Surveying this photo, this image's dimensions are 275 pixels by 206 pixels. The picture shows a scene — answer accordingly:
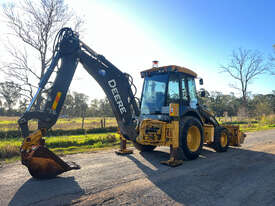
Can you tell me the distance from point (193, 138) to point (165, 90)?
1851 millimetres

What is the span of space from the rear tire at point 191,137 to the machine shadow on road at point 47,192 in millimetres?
3283

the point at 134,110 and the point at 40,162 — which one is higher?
the point at 134,110

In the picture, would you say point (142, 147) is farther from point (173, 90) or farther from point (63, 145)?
point (63, 145)

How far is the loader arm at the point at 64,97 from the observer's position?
4.18 meters

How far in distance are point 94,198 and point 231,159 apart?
477 centimetres

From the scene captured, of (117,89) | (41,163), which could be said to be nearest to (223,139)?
(117,89)

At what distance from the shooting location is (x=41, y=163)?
412 cm

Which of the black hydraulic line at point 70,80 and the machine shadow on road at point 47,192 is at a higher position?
the black hydraulic line at point 70,80

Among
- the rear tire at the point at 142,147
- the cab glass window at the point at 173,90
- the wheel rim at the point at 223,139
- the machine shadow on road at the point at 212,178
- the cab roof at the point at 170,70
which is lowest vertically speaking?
the machine shadow on road at the point at 212,178

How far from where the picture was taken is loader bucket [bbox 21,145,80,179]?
13.4 feet

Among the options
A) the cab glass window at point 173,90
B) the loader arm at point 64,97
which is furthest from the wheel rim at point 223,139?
the loader arm at point 64,97

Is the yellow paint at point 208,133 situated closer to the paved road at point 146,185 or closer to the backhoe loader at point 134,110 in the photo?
the backhoe loader at point 134,110

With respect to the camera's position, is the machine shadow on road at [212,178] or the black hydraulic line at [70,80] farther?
the black hydraulic line at [70,80]

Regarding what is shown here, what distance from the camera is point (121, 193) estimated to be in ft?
11.5
